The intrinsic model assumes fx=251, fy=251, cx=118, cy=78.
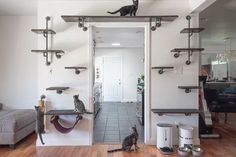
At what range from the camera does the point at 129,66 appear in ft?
36.0

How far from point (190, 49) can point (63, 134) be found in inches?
102

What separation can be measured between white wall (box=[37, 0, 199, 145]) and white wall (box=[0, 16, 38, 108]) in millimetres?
1203

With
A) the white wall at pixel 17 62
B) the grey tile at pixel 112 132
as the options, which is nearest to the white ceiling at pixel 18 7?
the white wall at pixel 17 62

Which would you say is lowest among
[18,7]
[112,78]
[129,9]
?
[112,78]

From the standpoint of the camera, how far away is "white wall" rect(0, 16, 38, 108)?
211 inches

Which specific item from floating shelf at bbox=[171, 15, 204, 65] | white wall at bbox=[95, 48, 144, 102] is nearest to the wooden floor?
floating shelf at bbox=[171, 15, 204, 65]

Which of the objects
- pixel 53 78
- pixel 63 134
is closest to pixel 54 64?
pixel 53 78

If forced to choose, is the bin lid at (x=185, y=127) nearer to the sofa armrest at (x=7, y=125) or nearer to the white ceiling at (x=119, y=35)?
the sofa armrest at (x=7, y=125)

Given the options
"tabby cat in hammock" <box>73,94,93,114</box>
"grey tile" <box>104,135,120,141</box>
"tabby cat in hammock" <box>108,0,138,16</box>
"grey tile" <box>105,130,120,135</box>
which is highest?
"tabby cat in hammock" <box>108,0,138,16</box>

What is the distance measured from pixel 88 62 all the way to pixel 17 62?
1.95 metres

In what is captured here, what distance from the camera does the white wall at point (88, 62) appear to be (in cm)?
430

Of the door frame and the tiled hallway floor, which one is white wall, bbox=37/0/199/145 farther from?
the tiled hallway floor

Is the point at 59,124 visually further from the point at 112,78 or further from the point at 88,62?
the point at 112,78

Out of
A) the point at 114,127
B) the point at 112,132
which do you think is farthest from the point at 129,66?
the point at 112,132
